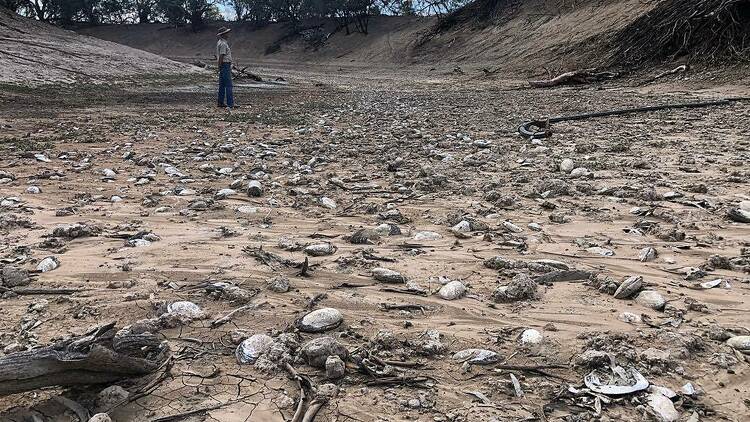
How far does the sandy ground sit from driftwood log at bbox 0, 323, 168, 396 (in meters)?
0.08

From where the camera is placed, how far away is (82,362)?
187 centimetres

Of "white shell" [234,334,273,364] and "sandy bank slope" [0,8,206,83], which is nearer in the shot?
"white shell" [234,334,273,364]

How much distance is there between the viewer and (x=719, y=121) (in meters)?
8.16

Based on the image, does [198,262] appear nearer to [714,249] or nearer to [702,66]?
[714,249]

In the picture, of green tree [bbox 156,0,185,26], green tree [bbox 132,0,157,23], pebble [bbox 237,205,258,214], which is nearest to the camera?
pebble [bbox 237,205,258,214]

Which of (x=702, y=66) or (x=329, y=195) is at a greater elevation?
(x=702, y=66)

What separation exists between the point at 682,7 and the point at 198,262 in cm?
1884

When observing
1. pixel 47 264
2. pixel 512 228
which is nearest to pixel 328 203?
pixel 512 228

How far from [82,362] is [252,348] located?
63cm

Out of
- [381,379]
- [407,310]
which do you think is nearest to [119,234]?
[407,310]

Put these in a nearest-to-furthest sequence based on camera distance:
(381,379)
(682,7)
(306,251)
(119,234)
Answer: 1. (381,379)
2. (306,251)
3. (119,234)
4. (682,7)

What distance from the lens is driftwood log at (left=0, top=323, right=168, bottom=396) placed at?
5.89ft

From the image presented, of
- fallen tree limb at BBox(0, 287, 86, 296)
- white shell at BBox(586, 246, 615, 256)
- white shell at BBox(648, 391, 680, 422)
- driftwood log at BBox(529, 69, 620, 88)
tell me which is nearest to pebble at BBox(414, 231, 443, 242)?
white shell at BBox(586, 246, 615, 256)

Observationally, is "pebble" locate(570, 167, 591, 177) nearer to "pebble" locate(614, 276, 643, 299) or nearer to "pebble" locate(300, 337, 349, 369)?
"pebble" locate(614, 276, 643, 299)
